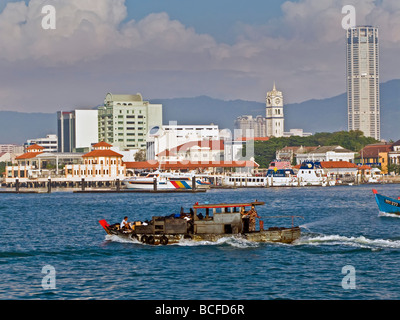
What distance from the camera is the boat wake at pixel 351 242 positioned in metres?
40.6

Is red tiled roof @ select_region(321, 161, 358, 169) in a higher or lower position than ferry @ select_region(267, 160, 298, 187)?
higher

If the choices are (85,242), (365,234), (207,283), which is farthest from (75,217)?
(207,283)

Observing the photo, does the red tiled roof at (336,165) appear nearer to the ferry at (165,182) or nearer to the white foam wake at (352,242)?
the ferry at (165,182)

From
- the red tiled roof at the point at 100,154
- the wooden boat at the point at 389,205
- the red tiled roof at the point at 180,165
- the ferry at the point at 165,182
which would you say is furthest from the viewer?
the red tiled roof at the point at 180,165

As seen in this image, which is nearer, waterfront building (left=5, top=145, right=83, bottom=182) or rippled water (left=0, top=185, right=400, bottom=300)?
rippled water (left=0, top=185, right=400, bottom=300)

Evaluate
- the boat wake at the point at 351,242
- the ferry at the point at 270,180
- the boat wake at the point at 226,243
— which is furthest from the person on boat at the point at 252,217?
the ferry at the point at 270,180

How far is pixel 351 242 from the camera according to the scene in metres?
42.1

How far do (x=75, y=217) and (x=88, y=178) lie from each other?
91874 mm

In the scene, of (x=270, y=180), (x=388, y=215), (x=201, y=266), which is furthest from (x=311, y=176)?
(x=201, y=266)

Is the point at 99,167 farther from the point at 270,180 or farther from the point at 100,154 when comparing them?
the point at 270,180

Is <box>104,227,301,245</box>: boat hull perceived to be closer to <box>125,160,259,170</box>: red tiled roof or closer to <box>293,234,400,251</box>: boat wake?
<box>293,234,400,251</box>: boat wake

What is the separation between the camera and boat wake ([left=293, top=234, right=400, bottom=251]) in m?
40.6

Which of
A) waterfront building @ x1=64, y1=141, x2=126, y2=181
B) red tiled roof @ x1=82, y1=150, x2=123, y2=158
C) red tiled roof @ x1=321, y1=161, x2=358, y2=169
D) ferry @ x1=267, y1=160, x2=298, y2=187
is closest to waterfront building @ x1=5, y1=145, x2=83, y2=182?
waterfront building @ x1=64, y1=141, x2=126, y2=181
